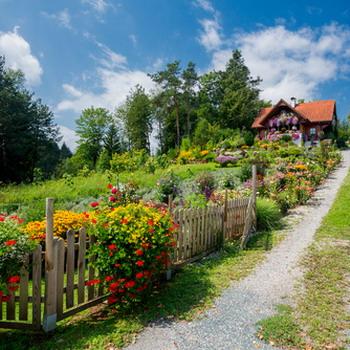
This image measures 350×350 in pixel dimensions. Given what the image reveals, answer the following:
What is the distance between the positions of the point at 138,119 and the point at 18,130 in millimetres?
16398

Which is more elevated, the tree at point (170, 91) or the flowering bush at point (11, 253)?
the tree at point (170, 91)

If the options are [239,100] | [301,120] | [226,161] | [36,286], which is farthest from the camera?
[239,100]

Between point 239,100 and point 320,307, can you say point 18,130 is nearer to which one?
point 239,100

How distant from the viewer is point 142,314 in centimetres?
352

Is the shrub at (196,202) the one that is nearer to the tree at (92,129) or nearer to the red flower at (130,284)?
the red flower at (130,284)

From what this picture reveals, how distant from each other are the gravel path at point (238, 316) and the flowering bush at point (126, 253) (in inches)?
23.0

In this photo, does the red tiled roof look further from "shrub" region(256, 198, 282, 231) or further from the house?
"shrub" region(256, 198, 282, 231)

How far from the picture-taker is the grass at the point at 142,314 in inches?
119

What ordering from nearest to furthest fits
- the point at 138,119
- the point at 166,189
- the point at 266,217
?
the point at 266,217
the point at 166,189
the point at 138,119

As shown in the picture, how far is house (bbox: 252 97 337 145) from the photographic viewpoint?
2998cm

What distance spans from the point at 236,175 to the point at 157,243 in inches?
430

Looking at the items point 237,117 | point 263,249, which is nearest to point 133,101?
point 237,117

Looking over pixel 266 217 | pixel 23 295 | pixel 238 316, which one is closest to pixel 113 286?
pixel 23 295

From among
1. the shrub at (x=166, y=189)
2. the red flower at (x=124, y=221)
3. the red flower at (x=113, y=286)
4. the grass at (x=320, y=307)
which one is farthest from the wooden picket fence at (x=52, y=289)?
the shrub at (x=166, y=189)
